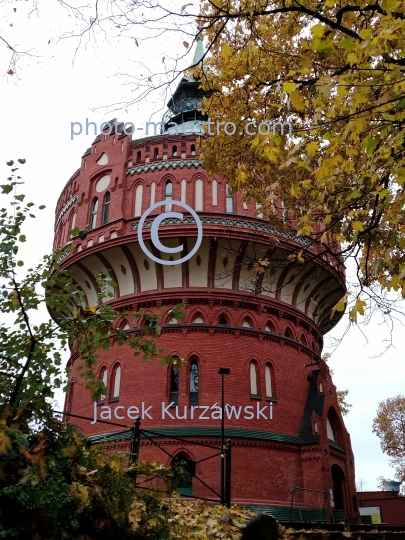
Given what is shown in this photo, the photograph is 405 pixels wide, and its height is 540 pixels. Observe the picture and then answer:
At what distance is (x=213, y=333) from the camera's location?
17156 mm

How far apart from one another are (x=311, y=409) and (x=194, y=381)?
13.9 feet

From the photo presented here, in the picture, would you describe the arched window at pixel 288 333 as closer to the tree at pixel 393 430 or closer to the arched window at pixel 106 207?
the arched window at pixel 106 207

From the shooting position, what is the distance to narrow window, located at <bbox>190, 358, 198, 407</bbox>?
16.5 meters

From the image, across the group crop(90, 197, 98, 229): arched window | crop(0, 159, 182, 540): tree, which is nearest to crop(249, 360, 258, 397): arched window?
crop(90, 197, 98, 229): arched window

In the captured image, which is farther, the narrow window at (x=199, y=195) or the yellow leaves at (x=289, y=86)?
the narrow window at (x=199, y=195)

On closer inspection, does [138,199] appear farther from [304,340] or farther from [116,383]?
[304,340]

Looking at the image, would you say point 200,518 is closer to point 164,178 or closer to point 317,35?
point 317,35

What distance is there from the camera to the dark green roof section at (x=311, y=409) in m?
16.8

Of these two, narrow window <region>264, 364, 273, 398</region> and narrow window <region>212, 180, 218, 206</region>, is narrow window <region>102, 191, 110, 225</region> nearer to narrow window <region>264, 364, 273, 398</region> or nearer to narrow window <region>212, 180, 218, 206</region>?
narrow window <region>212, 180, 218, 206</region>

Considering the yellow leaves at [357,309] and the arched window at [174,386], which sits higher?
the arched window at [174,386]

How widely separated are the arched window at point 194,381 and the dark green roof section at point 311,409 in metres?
3.75

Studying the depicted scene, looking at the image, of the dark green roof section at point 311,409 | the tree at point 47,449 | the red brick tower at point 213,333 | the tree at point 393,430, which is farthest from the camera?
the tree at point 393,430

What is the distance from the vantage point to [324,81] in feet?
14.0

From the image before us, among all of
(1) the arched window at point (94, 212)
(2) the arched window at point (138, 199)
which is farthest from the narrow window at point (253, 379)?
(1) the arched window at point (94, 212)
